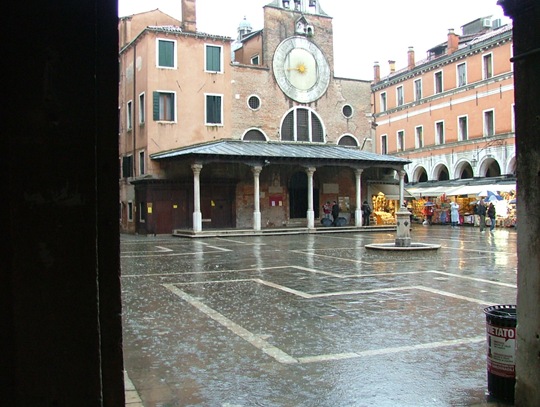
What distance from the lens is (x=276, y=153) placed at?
29.1 meters

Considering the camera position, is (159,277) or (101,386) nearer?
(101,386)

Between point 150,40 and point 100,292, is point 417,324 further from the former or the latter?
point 150,40

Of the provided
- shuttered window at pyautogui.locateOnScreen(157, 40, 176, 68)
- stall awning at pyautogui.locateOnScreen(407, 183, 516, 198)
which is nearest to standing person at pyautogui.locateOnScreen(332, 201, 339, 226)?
stall awning at pyautogui.locateOnScreen(407, 183, 516, 198)

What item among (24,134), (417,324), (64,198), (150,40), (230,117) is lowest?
(417,324)

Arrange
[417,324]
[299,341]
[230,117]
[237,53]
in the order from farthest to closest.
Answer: [237,53] → [230,117] → [417,324] → [299,341]

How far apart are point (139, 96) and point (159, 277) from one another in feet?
65.6

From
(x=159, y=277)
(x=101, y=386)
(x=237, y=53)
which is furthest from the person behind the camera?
(x=237, y=53)

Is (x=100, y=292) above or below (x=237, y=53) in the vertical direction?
below

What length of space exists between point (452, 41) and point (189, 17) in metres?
21.7

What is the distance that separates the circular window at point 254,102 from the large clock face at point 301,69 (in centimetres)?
186

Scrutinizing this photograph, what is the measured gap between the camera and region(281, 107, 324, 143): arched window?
33.3 metres

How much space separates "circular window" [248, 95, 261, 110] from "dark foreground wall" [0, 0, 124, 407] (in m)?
30.0

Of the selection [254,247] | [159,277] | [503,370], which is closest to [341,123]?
[254,247]

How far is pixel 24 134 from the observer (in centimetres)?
218
